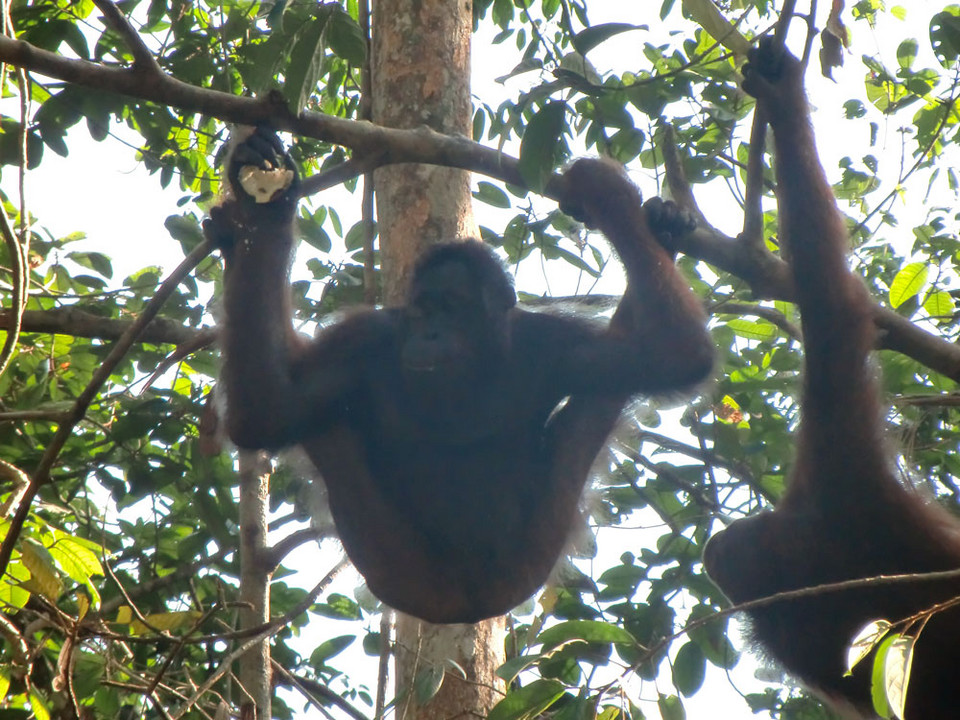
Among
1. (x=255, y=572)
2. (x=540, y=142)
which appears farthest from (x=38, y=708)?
(x=540, y=142)

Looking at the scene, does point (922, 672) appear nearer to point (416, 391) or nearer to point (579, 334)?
point (579, 334)

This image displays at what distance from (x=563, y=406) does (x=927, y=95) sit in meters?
2.34

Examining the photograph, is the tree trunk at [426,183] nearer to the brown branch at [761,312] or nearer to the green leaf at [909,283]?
the brown branch at [761,312]

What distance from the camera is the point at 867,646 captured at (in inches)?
84.7

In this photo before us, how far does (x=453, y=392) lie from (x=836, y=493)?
1560mm

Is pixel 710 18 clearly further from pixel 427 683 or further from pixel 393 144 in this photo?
pixel 427 683

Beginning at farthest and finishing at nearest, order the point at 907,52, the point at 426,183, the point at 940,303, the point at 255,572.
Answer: the point at 907,52 → the point at 940,303 → the point at 426,183 → the point at 255,572

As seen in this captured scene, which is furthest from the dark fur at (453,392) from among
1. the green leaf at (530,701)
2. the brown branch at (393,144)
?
the green leaf at (530,701)

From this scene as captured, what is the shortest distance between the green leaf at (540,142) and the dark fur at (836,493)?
809 millimetres

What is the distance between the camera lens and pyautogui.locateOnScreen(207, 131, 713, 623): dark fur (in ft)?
13.5

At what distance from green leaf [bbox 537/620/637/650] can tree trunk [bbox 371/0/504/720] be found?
1.07m

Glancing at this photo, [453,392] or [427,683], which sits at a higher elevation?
[453,392]

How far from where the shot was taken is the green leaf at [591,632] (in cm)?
318

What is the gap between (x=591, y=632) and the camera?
320 cm
